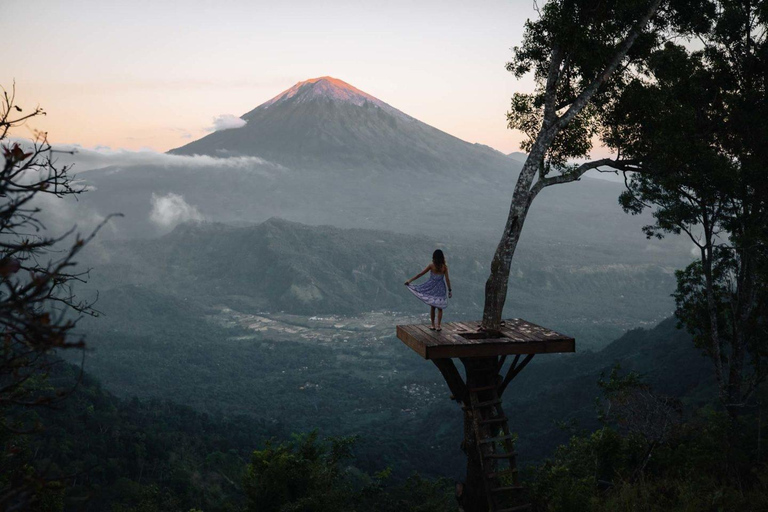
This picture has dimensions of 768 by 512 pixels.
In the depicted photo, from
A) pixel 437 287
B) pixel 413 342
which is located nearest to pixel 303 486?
pixel 437 287

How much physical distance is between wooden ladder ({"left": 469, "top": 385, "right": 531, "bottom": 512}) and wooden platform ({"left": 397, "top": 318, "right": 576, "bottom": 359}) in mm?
1042

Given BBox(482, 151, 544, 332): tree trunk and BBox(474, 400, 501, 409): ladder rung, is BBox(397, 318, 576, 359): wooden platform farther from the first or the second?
BBox(474, 400, 501, 409): ladder rung

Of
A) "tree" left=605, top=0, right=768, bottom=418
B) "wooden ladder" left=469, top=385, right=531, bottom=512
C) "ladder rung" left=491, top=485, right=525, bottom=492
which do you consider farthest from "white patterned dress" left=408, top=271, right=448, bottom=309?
"tree" left=605, top=0, right=768, bottom=418

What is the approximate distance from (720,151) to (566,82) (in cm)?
649

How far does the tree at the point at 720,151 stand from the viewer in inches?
531

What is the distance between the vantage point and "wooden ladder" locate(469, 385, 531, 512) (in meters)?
→ 9.88

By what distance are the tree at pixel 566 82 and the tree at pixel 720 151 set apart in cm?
109

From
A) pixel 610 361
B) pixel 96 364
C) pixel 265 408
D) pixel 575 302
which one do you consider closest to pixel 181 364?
pixel 96 364

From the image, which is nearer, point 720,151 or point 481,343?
point 481,343

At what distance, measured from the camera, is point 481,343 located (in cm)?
949

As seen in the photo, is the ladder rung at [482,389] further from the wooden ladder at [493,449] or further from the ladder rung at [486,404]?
the ladder rung at [486,404]

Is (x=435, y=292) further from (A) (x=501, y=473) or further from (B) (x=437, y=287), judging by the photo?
(A) (x=501, y=473)

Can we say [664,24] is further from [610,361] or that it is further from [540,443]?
[610,361]

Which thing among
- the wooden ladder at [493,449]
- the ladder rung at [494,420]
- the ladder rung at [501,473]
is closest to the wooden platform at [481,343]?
the wooden ladder at [493,449]
